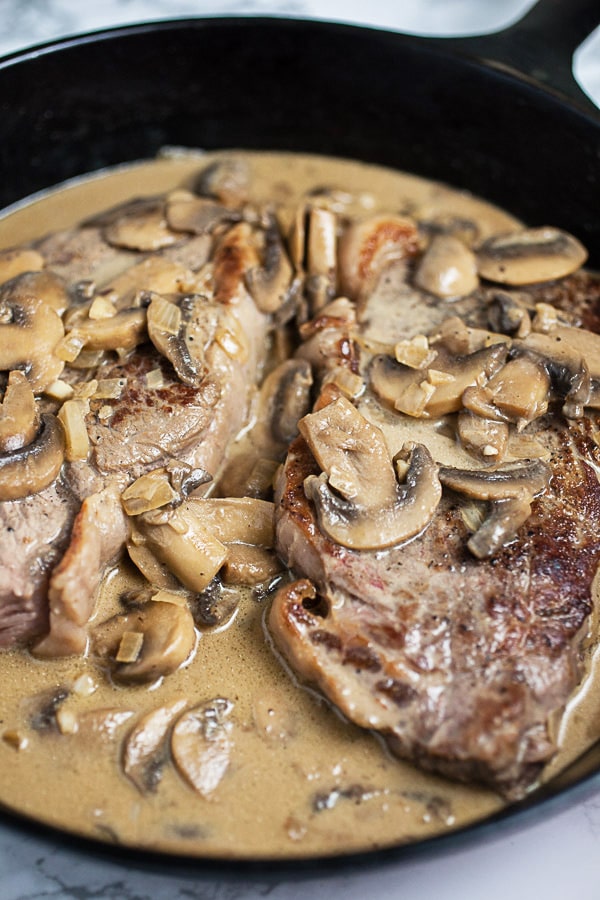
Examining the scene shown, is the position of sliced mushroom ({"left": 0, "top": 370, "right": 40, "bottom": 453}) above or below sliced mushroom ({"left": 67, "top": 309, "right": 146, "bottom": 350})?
below

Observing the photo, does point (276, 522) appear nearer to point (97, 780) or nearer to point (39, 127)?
point (97, 780)

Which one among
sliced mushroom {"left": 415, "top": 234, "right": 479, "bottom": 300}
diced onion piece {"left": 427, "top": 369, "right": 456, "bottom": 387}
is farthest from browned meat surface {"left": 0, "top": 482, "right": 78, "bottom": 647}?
sliced mushroom {"left": 415, "top": 234, "right": 479, "bottom": 300}

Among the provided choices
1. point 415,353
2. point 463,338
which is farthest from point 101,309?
point 463,338

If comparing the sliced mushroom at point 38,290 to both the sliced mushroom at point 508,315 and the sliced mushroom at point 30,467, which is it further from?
the sliced mushroom at point 508,315

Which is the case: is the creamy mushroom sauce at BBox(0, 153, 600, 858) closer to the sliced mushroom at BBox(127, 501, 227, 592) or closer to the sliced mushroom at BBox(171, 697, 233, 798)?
the sliced mushroom at BBox(171, 697, 233, 798)

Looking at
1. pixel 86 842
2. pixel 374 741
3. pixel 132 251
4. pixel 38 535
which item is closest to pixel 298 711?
pixel 374 741

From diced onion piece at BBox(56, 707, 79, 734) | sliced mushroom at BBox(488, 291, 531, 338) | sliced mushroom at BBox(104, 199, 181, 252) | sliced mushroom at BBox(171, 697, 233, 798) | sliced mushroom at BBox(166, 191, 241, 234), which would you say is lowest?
diced onion piece at BBox(56, 707, 79, 734)

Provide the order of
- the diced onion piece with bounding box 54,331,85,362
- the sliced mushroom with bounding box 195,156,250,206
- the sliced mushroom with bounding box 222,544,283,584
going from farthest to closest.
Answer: the sliced mushroom with bounding box 195,156,250,206 < the diced onion piece with bounding box 54,331,85,362 < the sliced mushroom with bounding box 222,544,283,584
